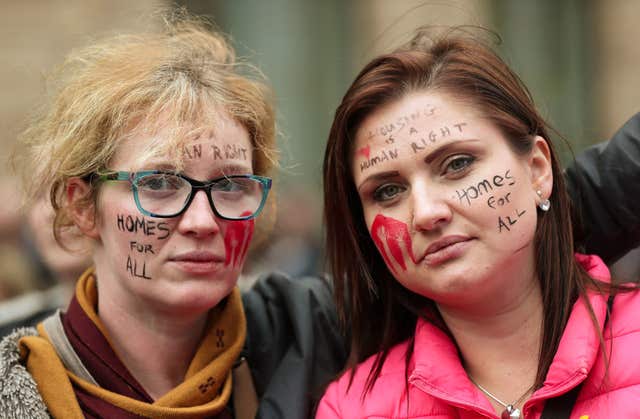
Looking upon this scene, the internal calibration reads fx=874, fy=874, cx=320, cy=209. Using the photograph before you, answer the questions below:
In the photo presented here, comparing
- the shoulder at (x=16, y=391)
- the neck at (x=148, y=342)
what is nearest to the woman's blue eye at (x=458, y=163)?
the neck at (x=148, y=342)

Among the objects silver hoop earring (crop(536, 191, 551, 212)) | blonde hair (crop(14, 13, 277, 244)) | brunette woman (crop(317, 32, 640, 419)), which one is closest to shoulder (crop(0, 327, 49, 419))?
blonde hair (crop(14, 13, 277, 244))

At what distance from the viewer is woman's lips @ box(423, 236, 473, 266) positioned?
2.41 metres

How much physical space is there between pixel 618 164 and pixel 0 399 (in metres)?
2.01

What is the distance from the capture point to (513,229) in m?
2.43

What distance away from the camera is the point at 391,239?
101 inches

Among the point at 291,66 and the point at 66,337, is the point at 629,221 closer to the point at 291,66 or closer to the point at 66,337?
the point at 66,337

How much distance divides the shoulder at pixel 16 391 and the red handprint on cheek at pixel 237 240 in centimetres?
68

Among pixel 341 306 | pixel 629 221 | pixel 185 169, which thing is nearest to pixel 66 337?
pixel 185 169

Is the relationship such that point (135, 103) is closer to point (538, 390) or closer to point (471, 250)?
point (471, 250)

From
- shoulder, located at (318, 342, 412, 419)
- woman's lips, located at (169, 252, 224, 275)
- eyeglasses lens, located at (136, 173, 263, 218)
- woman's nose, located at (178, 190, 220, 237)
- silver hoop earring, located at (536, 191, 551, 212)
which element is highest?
eyeglasses lens, located at (136, 173, 263, 218)

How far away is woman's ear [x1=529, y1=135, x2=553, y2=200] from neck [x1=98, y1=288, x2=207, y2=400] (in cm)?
118

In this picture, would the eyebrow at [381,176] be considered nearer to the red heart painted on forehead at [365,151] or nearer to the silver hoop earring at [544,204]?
the red heart painted on forehead at [365,151]

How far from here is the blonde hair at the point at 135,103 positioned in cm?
271

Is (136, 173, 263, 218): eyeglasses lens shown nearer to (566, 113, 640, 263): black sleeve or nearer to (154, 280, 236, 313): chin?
(154, 280, 236, 313): chin
